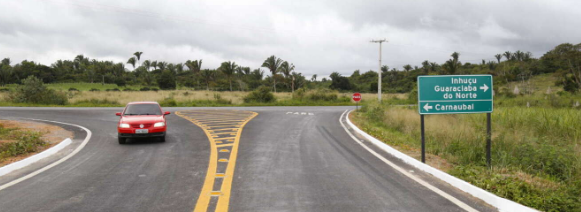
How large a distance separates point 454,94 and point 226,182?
16.6 ft

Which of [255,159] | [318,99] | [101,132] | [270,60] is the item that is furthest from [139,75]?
[255,159]

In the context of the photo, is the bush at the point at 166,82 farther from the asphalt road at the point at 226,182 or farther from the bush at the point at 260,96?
the asphalt road at the point at 226,182

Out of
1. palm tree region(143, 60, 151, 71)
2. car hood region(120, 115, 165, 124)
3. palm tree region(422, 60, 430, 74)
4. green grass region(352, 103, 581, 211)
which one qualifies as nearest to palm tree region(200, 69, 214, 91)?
palm tree region(143, 60, 151, 71)

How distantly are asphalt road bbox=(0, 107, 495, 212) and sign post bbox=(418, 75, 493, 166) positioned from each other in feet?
5.00

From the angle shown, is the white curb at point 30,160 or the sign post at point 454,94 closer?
the white curb at point 30,160

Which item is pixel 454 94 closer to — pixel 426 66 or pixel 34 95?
pixel 34 95

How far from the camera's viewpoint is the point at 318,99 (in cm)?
4397

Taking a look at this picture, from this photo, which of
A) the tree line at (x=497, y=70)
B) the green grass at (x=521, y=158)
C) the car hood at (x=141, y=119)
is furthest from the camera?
the tree line at (x=497, y=70)

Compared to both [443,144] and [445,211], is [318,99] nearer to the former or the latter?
[443,144]

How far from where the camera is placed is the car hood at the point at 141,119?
36.7ft

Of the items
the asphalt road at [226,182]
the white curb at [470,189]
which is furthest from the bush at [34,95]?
the white curb at [470,189]

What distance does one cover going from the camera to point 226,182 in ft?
21.2

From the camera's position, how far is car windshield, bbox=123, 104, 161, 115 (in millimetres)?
12219

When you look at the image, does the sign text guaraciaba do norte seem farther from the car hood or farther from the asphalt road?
the car hood
